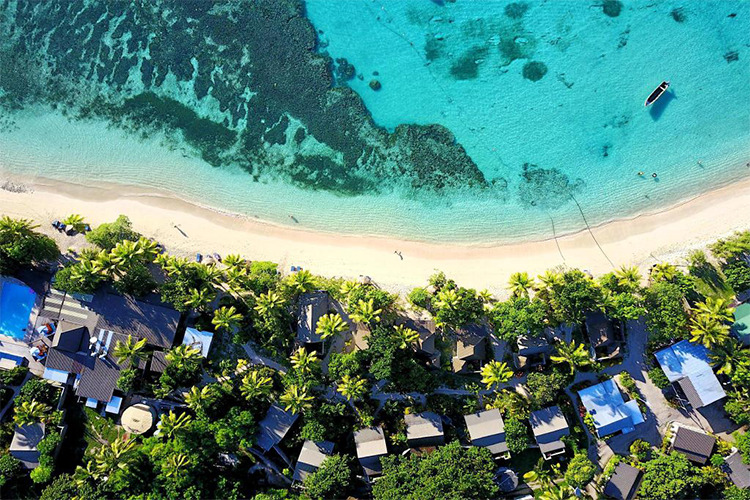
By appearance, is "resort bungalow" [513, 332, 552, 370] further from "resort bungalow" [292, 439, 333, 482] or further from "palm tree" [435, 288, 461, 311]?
"resort bungalow" [292, 439, 333, 482]

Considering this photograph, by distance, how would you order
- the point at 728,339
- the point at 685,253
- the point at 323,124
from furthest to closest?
the point at 323,124 < the point at 685,253 < the point at 728,339

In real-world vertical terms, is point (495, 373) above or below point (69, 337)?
below

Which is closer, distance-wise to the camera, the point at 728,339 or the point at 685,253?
the point at 728,339

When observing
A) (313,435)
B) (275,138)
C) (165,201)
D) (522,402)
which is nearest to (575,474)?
(522,402)

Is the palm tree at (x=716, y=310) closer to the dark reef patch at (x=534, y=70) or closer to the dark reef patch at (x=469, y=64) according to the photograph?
the dark reef patch at (x=534, y=70)

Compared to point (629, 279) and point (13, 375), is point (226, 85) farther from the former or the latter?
point (629, 279)

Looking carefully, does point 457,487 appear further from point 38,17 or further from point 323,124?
point 38,17

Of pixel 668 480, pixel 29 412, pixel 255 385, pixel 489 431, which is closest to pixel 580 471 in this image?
pixel 668 480
